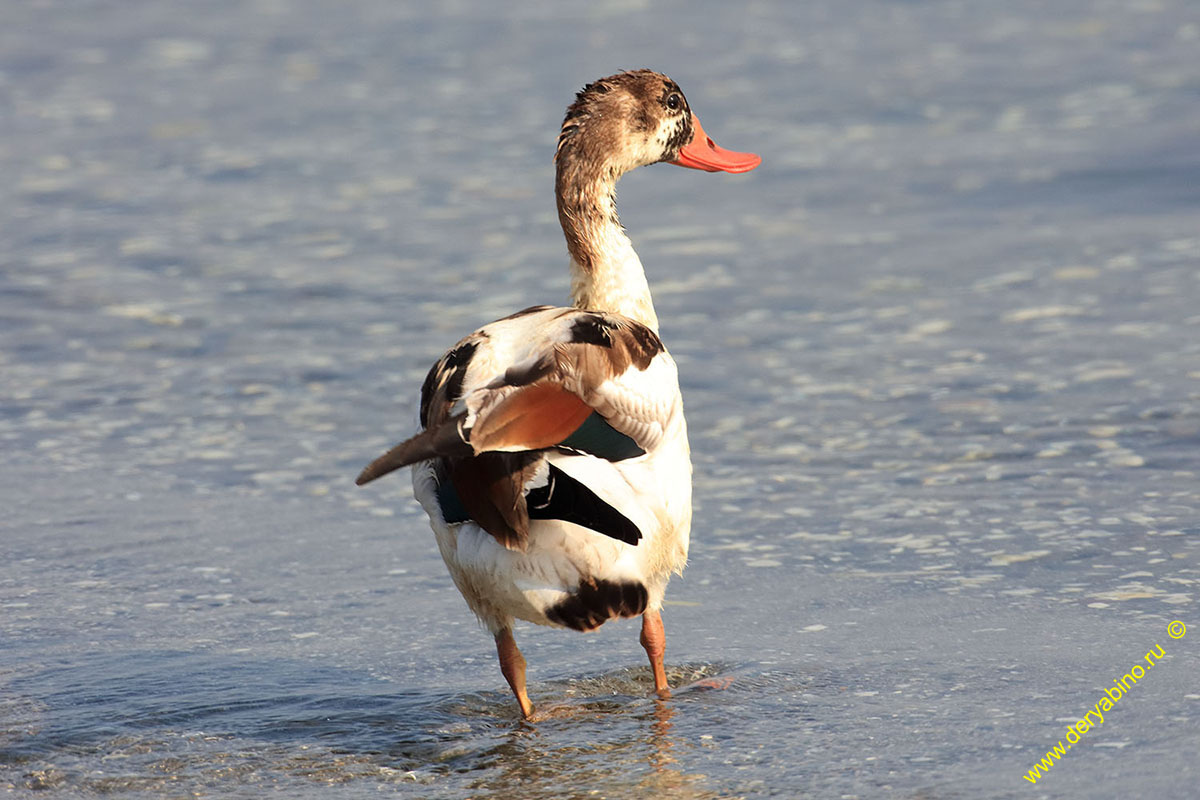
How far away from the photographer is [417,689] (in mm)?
5250

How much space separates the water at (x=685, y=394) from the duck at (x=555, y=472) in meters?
0.41

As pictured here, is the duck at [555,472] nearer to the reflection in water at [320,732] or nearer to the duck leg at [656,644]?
the duck leg at [656,644]

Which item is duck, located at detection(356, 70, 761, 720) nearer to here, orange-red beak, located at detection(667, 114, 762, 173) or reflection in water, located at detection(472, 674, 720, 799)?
reflection in water, located at detection(472, 674, 720, 799)

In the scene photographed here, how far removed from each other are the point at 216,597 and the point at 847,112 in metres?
8.50

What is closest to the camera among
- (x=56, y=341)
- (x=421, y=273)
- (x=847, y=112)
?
(x=56, y=341)

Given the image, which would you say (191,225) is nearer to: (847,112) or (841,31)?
(847,112)

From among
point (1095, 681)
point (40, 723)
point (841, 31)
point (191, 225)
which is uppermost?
point (841, 31)

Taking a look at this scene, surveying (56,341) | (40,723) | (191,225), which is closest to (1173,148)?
(191,225)

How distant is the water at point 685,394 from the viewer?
4789 mm

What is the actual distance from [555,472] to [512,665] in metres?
0.75

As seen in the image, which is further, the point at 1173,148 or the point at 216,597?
the point at 1173,148

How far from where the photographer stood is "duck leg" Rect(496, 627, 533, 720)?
4.95 metres

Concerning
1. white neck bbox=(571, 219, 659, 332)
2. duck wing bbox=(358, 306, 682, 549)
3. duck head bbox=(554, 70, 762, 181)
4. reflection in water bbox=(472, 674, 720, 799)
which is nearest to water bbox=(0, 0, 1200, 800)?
reflection in water bbox=(472, 674, 720, 799)

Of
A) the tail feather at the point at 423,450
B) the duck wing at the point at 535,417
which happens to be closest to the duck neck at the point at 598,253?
the duck wing at the point at 535,417
